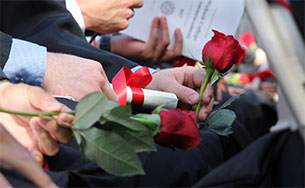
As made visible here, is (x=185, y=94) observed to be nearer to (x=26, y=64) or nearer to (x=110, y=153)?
(x=26, y=64)

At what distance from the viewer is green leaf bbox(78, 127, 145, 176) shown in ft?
1.57

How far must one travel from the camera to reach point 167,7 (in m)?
1.35

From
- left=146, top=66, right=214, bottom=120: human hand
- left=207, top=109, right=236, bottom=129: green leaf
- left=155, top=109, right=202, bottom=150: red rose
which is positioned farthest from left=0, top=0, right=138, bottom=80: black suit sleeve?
left=155, top=109, right=202, bottom=150: red rose

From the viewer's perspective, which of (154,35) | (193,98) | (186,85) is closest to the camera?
(193,98)

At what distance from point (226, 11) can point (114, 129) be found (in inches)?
32.0

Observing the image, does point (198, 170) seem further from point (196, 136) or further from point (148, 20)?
point (148, 20)

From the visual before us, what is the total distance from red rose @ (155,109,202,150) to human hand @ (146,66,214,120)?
222mm

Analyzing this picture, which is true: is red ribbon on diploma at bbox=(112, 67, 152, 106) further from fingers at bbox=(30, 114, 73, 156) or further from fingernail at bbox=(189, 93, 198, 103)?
fingers at bbox=(30, 114, 73, 156)

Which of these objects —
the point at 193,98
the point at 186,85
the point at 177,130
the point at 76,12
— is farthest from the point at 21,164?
the point at 76,12

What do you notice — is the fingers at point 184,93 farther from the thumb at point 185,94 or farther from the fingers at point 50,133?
the fingers at point 50,133

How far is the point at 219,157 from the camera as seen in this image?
0.68m

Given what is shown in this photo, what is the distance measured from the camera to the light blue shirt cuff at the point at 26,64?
803 mm

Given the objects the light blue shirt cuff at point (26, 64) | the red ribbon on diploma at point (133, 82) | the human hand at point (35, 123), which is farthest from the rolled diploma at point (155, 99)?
the human hand at point (35, 123)

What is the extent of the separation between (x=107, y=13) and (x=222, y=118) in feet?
2.37
